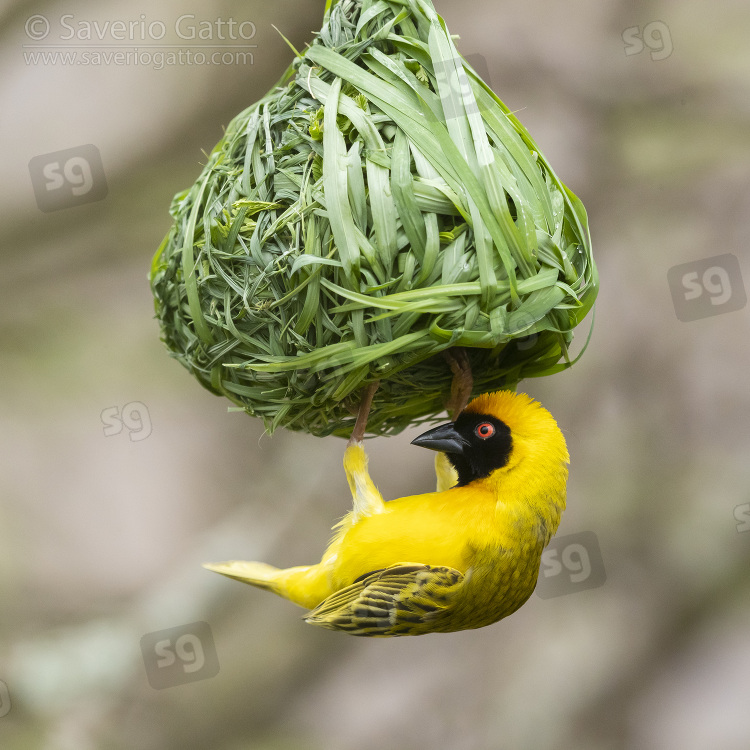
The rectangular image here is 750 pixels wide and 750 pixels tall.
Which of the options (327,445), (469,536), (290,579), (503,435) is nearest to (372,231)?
(503,435)

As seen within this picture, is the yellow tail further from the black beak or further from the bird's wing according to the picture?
the black beak

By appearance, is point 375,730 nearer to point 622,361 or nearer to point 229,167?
point 622,361

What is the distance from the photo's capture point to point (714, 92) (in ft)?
7.34

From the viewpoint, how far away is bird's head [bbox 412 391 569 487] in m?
1.22

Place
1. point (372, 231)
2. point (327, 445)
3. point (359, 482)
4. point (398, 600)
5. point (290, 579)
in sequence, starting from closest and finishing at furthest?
1. point (372, 231)
2. point (398, 600)
3. point (359, 482)
4. point (290, 579)
5. point (327, 445)

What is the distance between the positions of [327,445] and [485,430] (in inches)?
48.4

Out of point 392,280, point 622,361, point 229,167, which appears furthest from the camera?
point 622,361

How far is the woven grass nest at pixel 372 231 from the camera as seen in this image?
99 cm

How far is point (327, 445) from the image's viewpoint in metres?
2.40

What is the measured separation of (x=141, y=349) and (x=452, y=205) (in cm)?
169

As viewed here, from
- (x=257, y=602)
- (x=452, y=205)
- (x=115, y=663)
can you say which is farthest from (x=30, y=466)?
(x=452, y=205)

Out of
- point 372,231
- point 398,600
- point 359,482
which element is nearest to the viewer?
point 372,231

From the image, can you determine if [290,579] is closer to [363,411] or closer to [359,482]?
[359,482]

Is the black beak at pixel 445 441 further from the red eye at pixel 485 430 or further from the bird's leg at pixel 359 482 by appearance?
the bird's leg at pixel 359 482
